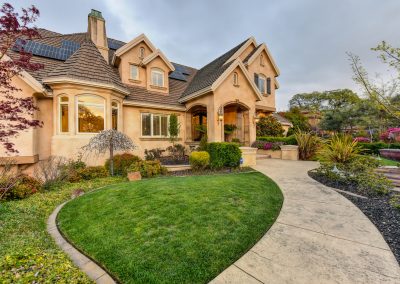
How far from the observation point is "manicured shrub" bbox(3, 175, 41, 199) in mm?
6086

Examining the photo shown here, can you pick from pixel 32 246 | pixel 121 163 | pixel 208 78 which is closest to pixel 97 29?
pixel 208 78

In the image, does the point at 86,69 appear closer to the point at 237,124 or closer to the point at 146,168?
the point at 146,168

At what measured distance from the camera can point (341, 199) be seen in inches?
209

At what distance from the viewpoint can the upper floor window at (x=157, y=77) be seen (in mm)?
14438

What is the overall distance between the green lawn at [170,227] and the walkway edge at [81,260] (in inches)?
3.9

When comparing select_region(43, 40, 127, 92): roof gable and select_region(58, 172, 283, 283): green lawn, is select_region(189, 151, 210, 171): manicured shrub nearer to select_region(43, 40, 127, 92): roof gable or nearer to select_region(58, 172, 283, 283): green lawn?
select_region(58, 172, 283, 283): green lawn

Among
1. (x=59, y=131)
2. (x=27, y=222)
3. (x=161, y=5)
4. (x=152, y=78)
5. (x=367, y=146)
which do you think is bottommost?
(x=27, y=222)

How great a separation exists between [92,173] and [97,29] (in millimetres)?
11128

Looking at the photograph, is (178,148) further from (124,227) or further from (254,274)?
(254,274)

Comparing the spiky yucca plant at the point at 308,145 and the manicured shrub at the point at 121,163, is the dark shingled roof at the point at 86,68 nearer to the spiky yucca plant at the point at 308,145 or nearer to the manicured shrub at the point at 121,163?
the manicured shrub at the point at 121,163

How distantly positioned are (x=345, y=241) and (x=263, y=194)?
253cm

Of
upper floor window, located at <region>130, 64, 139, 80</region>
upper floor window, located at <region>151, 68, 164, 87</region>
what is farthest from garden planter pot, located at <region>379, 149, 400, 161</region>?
upper floor window, located at <region>130, 64, 139, 80</region>

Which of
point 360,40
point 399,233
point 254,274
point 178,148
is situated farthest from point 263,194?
point 360,40

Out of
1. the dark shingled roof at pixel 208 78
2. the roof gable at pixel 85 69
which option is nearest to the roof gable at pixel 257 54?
the dark shingled roof at pixel 208 78
